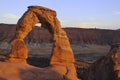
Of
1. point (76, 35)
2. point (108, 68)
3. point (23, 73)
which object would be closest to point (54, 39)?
point (23, 73)

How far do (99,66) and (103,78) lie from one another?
5.40 ft

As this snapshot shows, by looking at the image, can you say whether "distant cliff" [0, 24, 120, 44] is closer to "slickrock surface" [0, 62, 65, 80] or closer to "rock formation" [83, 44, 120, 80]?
"rock formation" [83, 44, 120, 80]

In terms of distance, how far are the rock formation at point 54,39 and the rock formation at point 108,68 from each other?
6936 millimetres

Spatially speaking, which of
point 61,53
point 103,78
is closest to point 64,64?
point 61,53

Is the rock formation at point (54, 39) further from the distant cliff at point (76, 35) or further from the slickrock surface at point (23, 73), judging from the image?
the distant cliff at point (76, 35)

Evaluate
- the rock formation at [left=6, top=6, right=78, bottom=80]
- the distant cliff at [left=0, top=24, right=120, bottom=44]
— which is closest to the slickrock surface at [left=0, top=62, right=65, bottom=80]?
the rock formation at [left=6, top=6, right=78, bottom=80]

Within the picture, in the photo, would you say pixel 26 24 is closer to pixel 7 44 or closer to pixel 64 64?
pixel 64 64

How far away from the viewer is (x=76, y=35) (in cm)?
13400

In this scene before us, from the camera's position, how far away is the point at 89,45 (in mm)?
129000

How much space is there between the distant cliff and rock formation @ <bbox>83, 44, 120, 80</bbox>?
85.9 m

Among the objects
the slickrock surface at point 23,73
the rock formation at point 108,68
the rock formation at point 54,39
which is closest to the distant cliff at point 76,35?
the rock formation at point 108,68

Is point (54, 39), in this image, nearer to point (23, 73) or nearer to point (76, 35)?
point (23, 73)

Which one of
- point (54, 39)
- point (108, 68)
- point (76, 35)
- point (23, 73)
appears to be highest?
point (54, 39)

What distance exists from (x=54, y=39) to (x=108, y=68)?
30.6 feet
